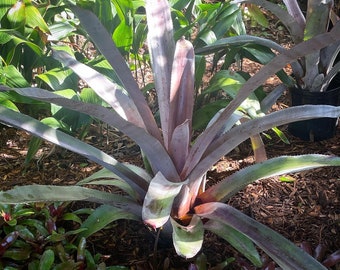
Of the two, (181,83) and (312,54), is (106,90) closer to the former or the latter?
(181,83)

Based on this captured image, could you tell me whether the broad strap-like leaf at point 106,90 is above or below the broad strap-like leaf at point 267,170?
above

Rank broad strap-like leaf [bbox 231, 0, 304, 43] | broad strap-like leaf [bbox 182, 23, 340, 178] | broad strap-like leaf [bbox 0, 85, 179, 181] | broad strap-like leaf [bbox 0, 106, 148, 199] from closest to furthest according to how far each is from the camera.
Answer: broad strap-like leaf [bbox 182, 23, 340, 178] → broad strap-like leaf [bbox 0, 85, 179, 181] → broad strap-like leaf [bbox 0, 106, 148, 199] → broad strap-like leaf [bbox 231, 0, 304, 43]

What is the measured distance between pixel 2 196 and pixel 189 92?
1.90 feet

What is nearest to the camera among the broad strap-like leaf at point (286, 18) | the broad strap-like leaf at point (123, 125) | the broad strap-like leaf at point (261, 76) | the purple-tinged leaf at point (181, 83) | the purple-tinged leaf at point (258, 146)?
the broad strap-like leaf at point (261, 76)

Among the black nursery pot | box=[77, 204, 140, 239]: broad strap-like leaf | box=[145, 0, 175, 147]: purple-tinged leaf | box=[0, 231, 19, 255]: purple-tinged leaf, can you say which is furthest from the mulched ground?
box=[145, 0, 175, 147]: purple-tinged leaf

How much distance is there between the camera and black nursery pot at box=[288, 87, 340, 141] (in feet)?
6.30

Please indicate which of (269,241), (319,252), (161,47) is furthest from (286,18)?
(269,241)

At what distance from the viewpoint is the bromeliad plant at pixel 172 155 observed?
1.11 metres

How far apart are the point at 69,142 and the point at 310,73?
1124mm

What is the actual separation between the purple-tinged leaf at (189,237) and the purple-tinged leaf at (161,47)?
254 millimetres

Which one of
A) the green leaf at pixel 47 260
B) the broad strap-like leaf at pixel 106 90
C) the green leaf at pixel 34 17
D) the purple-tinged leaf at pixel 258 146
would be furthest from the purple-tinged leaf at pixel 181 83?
the green leaf at pixel 34 17

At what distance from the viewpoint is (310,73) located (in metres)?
1.92

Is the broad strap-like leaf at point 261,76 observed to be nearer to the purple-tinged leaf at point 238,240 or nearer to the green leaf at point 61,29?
the purple-tinged leaf at point 238,240

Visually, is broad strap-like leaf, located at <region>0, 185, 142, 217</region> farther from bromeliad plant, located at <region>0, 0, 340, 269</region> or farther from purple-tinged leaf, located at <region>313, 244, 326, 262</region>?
purple-tinged leaf, located at <region>313, 244, 326, 262</region>
